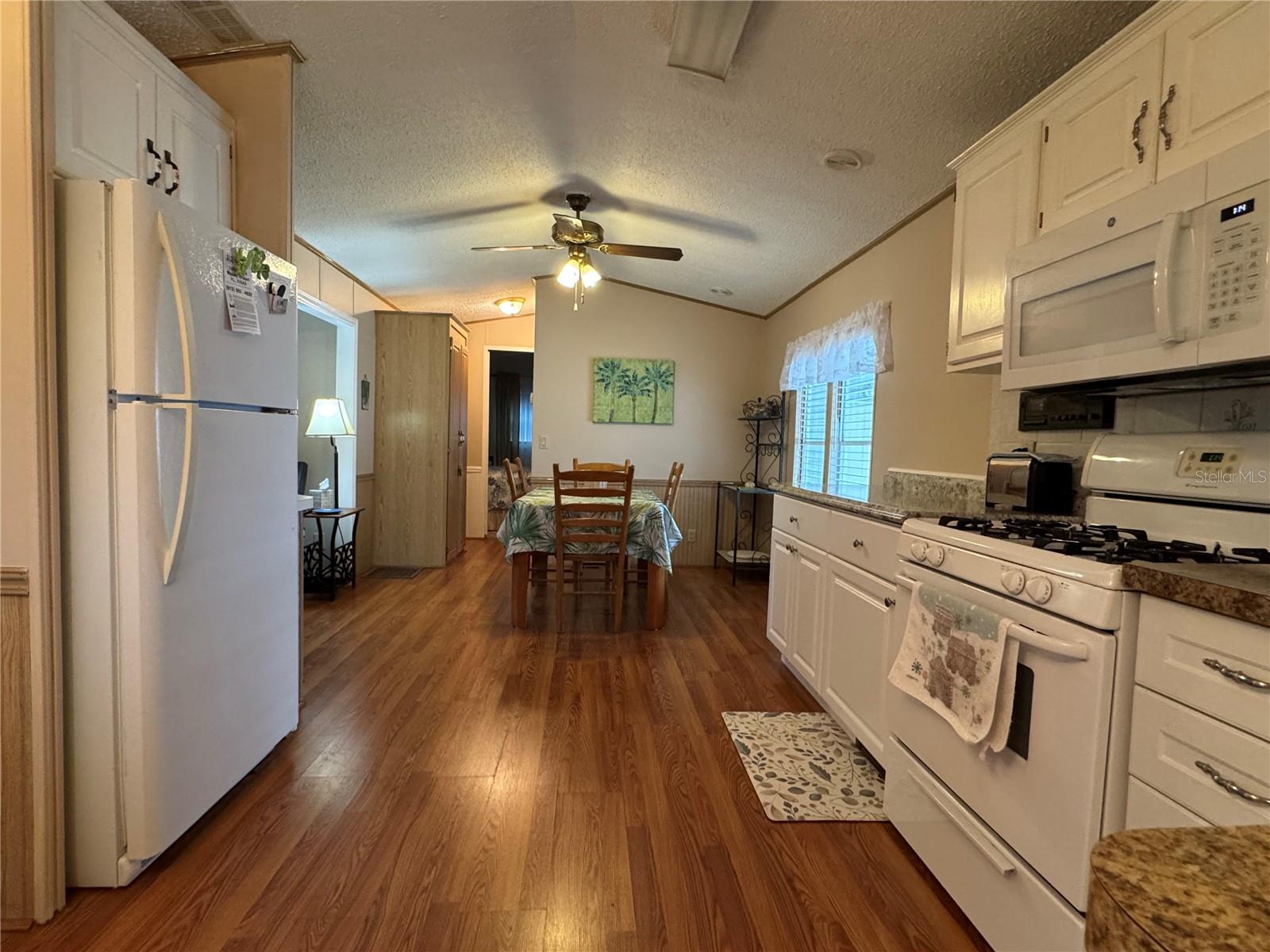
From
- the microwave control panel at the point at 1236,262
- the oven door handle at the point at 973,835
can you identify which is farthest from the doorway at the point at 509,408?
the microwave control panel at the point at 1236,262

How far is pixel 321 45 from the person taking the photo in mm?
2020

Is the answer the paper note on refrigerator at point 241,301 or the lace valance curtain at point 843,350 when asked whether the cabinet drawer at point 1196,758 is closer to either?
the paper note on refrigerator at point 241,301

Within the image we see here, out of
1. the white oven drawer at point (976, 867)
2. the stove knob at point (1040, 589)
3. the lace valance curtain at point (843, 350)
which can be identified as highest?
the lace valance curtain at point (843, 350)

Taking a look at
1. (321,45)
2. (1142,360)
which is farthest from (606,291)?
(1142,360)

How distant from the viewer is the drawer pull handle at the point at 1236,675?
2.68 feet

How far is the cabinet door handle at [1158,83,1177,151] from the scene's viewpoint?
1315mm

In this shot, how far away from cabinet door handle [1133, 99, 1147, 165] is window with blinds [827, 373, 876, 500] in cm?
202

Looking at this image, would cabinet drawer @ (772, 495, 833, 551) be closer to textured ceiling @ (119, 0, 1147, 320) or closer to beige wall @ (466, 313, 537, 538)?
textured ceiling @ (119, 0, 1147, 320)

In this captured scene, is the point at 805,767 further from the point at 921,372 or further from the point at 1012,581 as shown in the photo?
the point at 921,372

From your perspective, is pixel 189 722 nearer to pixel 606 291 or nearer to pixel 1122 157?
pixel 1122 157

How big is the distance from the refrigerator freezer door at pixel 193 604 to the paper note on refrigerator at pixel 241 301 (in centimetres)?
25

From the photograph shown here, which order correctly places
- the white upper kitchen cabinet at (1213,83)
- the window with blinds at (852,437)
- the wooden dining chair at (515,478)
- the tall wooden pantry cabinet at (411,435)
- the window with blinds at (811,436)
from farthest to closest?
the tall wooden pantry cabinet at (411,435) → the window with blinds at (811,436) → the wooden dining chair at (515,478) → the window with blinds at (852,437) → the white upper kitchen cabinet at (1213,83)

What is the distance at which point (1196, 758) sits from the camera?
905 millimetres

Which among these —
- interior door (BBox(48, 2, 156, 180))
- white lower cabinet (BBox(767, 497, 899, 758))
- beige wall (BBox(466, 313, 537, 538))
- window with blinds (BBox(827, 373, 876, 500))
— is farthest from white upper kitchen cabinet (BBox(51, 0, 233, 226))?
beige wall (BBox(466, 313, 537, 538))
